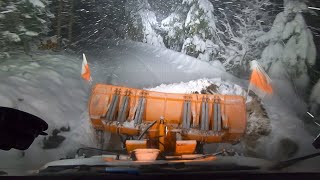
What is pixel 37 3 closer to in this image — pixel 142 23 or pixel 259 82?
pixel 142 23

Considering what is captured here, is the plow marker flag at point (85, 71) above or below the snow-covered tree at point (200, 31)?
below

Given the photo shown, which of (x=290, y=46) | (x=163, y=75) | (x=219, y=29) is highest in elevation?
(x=219, y=29)

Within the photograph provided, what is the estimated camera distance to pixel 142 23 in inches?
92.4

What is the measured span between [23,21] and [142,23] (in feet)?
2.40

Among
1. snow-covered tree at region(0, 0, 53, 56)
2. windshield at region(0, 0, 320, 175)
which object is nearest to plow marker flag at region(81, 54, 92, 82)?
windshield at region(0, 0, 320, 175)

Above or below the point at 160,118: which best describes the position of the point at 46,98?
above

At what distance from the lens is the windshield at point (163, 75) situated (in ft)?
7.37

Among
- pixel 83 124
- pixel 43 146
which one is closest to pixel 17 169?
pixel 43 146

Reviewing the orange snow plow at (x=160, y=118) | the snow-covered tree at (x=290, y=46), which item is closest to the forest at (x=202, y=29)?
the snow-covered tree at (x=290, y=46)

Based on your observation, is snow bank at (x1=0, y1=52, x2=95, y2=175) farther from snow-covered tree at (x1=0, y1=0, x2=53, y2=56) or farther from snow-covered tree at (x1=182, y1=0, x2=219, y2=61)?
snow-covered tree at (x1=182, y1=0, x2=219, y2=61)

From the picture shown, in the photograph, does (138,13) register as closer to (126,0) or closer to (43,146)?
(126,0)

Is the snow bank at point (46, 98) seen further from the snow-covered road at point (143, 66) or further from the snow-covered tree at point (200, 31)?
the snow-covered tree at point (200, 31)

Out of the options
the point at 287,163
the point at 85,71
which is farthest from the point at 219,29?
the point at 287,163

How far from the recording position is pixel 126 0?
233 cm
